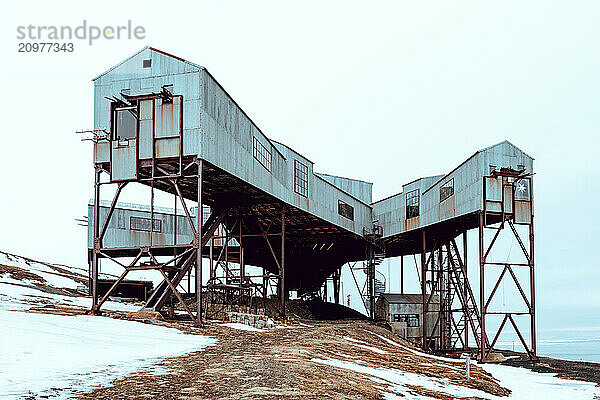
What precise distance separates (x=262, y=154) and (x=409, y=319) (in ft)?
75.0

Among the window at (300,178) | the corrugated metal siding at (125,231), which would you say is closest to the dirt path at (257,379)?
the window at (300,178)

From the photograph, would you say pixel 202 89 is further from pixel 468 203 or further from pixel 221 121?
pixel 468 203

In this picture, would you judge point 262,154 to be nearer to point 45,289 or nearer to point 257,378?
point 45,289

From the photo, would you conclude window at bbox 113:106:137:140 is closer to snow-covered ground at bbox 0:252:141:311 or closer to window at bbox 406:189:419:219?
snow-covered ground at bbox 0:252:141:311

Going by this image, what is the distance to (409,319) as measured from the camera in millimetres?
50875

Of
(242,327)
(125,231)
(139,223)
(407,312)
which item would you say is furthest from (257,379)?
(139,223)

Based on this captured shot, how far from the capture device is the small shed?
161 feet

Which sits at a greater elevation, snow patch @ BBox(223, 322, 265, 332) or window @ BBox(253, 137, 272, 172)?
window @ BBox(253, 137, 272, 172)

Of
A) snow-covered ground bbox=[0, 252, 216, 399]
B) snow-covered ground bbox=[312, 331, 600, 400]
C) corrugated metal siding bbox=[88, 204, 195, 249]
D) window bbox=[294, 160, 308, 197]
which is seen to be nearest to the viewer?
snow-covered ground bbox=[0, 252, 216, 399]

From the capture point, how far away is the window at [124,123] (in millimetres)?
28734

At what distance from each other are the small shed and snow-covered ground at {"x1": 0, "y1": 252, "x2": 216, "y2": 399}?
30122 mm

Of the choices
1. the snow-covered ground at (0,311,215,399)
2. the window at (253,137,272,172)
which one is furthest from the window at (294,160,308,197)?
the snow-covered ground at (0,311,215,399)

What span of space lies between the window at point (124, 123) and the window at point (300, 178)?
46.0 ft

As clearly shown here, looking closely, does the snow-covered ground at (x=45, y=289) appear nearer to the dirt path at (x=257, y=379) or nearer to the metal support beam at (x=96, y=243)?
the metal support beam at (x=96, y=243)
